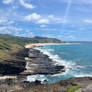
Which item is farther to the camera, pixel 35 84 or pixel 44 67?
pixel 44 67

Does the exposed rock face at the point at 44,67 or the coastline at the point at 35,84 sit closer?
the coastline at the point at 35,84

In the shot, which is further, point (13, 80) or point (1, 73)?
point (1, 73)

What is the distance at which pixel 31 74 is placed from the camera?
5528 centimetres

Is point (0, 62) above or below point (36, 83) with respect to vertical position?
above

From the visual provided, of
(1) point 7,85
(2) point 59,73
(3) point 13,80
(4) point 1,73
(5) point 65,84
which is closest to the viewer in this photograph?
(5) point 65,84

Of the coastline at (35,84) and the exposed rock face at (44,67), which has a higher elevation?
the exposed rock face at (44,67)

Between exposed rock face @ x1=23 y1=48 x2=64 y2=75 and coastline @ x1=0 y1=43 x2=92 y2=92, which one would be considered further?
exposed rock face @ x1=23 y1=48 x2=64 y2=75

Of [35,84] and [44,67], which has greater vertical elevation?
[44,67]

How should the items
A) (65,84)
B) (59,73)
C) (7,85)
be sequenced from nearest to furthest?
(65,84) < (7,85) < (59,73)

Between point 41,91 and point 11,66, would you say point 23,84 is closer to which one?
point 41,91

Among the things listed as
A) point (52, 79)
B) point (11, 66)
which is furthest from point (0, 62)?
point (52, 79)

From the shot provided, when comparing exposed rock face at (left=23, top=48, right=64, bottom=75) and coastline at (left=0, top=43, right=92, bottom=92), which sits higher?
exposed rock face at (left=23, top=48, right=64, bottom=75)

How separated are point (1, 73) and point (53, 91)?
85.0 ft

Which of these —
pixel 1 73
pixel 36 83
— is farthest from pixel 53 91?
pixel 1 73
